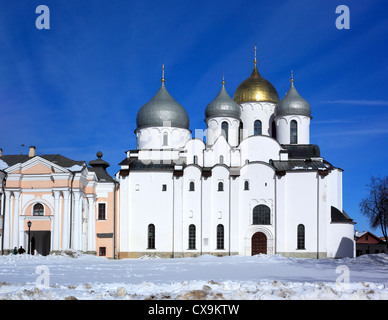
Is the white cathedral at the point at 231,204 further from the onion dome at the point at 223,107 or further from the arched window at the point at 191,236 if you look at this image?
the onion dome at the point at 223,107

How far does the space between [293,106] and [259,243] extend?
40.7 ft

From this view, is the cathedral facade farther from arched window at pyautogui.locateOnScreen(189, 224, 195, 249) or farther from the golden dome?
the golden dome

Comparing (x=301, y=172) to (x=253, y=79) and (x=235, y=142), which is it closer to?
(x=235, y=142)

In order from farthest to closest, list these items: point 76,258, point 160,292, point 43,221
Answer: point 43,221 → point 76,258 → point 160,292

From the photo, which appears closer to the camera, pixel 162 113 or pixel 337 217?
pixel 337 217

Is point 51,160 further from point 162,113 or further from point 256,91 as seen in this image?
point 256,91

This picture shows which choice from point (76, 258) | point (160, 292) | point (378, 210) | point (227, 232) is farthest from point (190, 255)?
point (160, 292)

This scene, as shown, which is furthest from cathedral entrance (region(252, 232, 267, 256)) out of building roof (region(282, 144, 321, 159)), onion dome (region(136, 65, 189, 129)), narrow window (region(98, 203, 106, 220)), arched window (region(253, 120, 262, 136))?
narrow window (region(98, 203, 106, 220))

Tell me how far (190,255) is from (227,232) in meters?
3.29

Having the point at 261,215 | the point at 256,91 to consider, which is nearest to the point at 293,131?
the point at 256,91

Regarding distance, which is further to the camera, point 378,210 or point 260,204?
point 378,210

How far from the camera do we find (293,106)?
47250mm

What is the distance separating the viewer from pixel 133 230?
43.1 meters

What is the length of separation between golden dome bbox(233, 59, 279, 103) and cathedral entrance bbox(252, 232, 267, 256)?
13.3 metres
